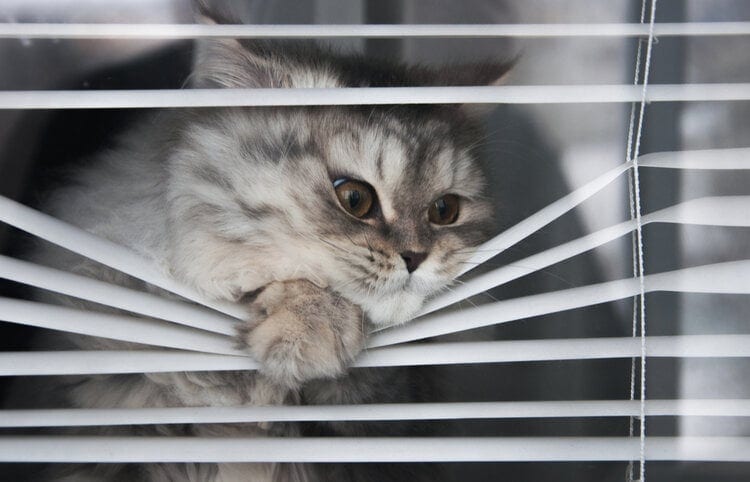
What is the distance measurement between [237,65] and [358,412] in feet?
2.10

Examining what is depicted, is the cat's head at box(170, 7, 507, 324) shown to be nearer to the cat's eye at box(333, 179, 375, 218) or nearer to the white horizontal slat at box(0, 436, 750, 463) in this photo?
the cat's eye at box(333, 179, 375, 218)

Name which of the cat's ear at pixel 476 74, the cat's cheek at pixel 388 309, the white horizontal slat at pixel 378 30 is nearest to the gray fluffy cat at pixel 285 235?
the cat's cheek at pixel 388 309

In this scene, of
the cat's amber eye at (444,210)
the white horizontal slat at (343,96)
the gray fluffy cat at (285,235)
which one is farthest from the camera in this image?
the cat's amber eye at (444,210)

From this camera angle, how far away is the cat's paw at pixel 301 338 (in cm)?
99

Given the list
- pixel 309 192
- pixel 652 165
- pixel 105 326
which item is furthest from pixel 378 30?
pixel 105 326

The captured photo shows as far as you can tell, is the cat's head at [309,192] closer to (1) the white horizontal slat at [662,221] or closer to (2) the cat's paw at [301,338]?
(2) the cat's paw at [301,338]

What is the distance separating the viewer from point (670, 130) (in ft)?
4.48

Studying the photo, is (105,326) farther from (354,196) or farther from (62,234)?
(354,196)

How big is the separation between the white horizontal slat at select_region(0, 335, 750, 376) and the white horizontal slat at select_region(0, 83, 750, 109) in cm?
33

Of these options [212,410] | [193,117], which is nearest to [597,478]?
[212,410]

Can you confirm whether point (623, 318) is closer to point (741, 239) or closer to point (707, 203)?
point (741, 239)

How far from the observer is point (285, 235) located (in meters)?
1.12

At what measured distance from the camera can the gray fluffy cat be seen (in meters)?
1.07

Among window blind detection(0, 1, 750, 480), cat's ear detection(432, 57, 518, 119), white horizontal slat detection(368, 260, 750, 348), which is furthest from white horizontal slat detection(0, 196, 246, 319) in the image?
cat's ear detection(432, 57, 518, 119)
